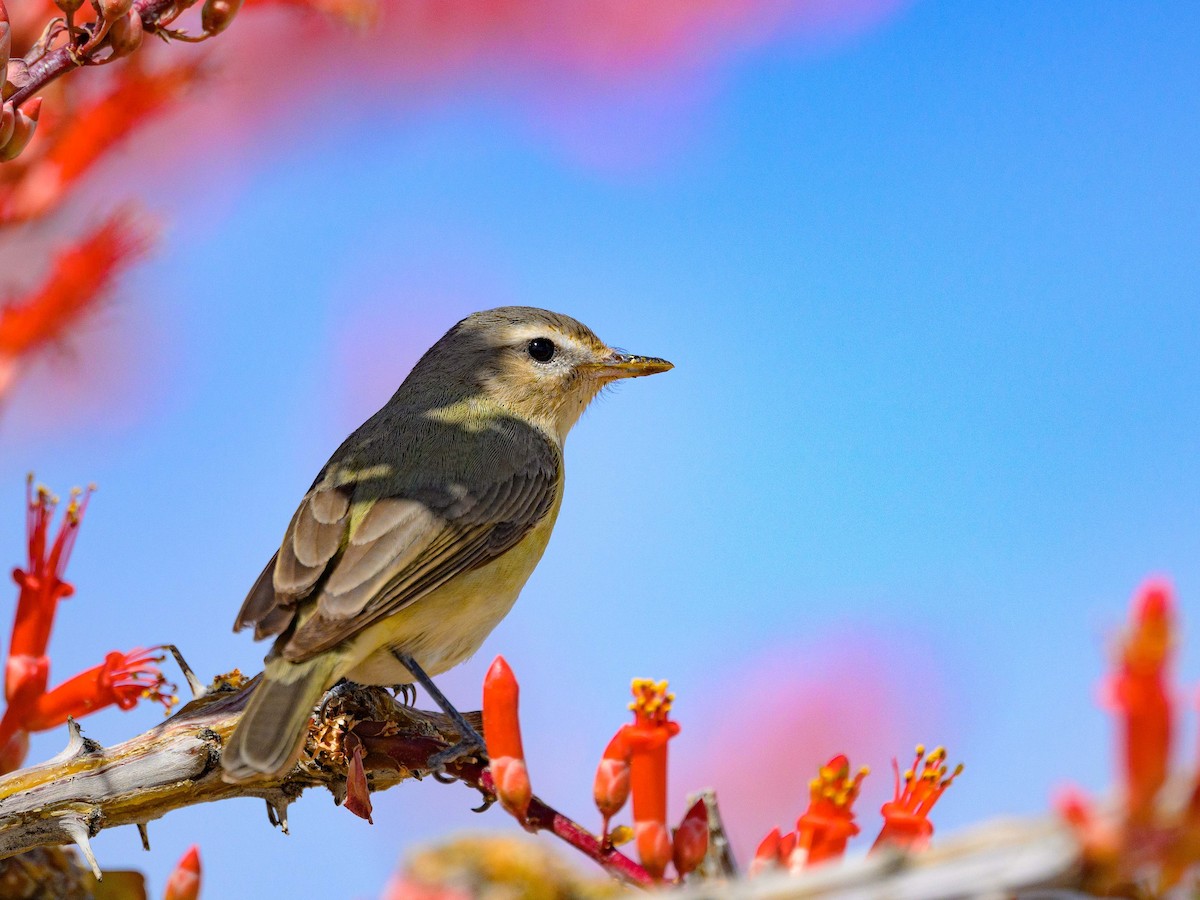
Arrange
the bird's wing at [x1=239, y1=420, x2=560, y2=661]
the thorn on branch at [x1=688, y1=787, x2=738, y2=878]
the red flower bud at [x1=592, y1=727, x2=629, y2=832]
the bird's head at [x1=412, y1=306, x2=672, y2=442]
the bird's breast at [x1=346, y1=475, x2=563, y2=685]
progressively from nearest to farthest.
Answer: the thorn on branch at [x1=688, y1=787, x2=738, y2=878]
the red flower bud at [x1=592, y1=727, x2=629, y2=832]
the bird's wing at [x1=239, y1=420, x2=560, y2=661]
the bird's breast at [x1=346, y1=475, x2=563, y2=685]
the bird's head at [x1=412, y1=306, x2=672, y2=442]

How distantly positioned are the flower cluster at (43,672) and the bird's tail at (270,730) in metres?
0.28

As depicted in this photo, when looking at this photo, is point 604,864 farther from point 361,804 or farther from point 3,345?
point 3,345

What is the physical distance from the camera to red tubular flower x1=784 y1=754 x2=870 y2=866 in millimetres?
2123

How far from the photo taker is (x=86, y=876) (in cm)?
307

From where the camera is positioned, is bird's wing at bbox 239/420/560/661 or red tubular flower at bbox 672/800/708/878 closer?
red tubular flower at bbox 672/800/708/878

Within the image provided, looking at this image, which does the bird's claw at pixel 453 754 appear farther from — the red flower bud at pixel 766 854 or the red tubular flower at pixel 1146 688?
the red tubular flower at pixel 1146 688

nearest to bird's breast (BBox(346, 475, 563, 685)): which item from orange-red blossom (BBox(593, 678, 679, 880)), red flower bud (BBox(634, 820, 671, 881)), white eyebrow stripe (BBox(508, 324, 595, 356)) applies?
white eyebrow stripe (BBox(508, 324, 595, 356))

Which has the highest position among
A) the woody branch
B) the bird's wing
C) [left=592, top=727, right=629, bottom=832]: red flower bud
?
the bird's wing

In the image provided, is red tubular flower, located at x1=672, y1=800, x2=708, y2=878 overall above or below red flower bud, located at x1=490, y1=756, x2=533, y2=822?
below

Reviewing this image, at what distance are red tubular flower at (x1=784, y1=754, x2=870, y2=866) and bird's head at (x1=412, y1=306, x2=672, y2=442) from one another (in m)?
2.91

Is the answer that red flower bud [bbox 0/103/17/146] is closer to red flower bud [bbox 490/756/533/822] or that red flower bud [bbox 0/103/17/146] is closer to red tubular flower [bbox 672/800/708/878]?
red flower bud [bbox 490/756/533/822]

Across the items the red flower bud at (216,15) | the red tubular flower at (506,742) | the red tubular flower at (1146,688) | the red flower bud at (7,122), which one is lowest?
the red tubular flower at (1146,688)

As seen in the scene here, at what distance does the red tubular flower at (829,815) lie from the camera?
2123 mm

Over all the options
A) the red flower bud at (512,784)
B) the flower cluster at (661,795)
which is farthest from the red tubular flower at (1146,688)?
the red flower bud at (512,784)
